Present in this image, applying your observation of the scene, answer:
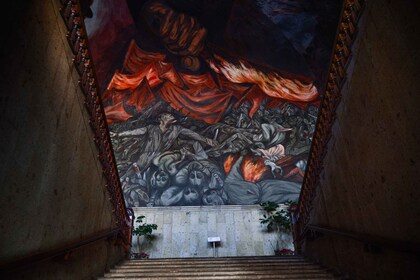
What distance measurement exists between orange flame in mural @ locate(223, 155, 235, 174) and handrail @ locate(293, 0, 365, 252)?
6.75 metres

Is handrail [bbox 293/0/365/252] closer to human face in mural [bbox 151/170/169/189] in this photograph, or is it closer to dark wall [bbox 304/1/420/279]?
dark wall [bbox 304/1/420/279]

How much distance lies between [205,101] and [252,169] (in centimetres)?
347

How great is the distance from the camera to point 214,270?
16.6 ft

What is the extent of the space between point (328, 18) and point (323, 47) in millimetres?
789

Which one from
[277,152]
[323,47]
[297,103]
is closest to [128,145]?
[277,152]

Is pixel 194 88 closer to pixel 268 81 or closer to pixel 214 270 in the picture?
pixel 268 81

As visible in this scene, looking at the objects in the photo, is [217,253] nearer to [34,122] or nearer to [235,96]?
[235,96]

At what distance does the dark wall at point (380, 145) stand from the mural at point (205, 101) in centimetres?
Answer: 613

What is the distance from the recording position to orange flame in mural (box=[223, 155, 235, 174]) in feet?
44.7

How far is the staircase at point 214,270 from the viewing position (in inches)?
183

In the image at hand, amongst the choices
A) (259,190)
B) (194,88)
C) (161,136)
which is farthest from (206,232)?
(194,88)

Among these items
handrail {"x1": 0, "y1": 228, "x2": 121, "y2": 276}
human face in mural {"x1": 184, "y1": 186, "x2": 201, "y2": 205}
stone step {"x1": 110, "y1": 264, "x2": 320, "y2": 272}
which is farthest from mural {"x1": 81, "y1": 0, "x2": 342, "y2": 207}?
handrail {"x1": 0, "y1": 228, "x2": 121, "y2": 276}

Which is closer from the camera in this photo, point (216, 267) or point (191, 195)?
point (216, 267)

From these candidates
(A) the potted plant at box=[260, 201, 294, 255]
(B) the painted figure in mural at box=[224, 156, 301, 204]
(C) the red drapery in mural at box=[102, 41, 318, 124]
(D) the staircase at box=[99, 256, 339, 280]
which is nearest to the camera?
(D) the staircase at box=[99, 256, 339, 280]
